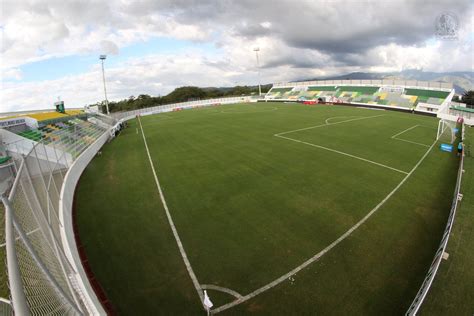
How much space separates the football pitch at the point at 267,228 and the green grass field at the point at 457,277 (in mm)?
673

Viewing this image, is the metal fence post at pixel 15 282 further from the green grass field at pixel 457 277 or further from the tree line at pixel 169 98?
the tree line at pixel 169 98

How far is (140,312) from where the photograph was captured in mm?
5996

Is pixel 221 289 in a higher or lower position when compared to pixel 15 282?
lower

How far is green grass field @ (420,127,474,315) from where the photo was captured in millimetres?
5496

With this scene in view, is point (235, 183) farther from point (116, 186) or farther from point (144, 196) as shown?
point (116, 186)

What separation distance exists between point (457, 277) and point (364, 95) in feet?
198

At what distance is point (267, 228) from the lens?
358 inches

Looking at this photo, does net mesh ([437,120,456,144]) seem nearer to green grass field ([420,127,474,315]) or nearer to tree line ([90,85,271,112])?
green grass field ([420,127,474,315])

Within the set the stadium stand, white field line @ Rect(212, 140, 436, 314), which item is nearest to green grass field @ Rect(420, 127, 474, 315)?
white field line @ Rect(212, 140, 436, 314)

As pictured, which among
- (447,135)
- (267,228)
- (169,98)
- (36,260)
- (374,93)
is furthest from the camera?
(169,98)

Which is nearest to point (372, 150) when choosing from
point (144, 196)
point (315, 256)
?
point (315, 256)

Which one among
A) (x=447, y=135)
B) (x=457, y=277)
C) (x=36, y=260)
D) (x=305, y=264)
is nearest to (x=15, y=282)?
(x=36, y=260)

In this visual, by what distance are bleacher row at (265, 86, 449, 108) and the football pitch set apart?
37.1m

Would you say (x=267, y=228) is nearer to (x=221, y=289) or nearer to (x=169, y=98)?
(x=221, y=289)
